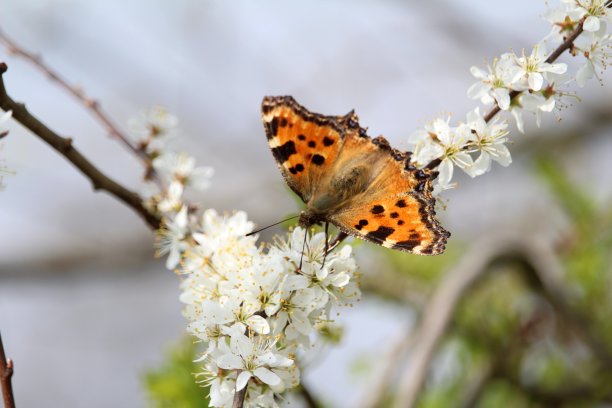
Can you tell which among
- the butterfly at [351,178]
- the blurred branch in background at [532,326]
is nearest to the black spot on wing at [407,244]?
the butterfly at [351,178]

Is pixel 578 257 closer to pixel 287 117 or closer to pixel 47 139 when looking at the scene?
pixel 287 117

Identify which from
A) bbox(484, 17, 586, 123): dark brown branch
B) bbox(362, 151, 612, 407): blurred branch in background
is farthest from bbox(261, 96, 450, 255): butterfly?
bbox(362, 151, 612, 407): blurred branch in background

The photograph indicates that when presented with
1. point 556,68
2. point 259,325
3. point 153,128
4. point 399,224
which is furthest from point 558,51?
point 153,128

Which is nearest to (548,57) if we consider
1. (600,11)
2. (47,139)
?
(600,11)

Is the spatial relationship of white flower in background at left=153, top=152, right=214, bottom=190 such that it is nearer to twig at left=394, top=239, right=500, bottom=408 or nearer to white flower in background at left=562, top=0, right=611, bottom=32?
twig at left=394, top=239, right=500, bottom=408

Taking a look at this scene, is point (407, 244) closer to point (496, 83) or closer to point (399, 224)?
point (399, 224)

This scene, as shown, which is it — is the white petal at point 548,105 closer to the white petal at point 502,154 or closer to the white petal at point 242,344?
the white petal at point 502,154
